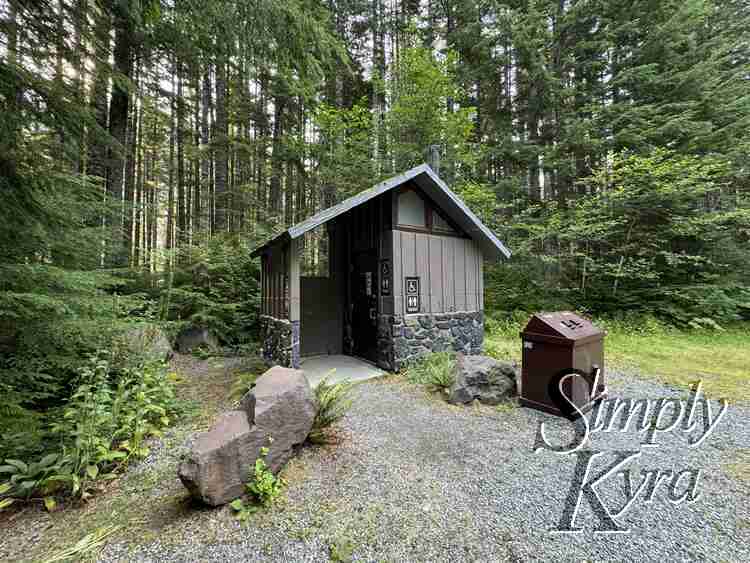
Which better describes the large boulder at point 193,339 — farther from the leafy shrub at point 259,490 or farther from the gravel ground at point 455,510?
the leafy shrub at point 259,490

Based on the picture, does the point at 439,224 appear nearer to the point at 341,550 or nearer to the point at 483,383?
the point at 483,383

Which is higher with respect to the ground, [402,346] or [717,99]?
[717,99]

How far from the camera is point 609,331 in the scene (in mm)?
8914

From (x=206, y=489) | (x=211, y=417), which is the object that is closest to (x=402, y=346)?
(x=211, y=417)

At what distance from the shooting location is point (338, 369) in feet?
20.2

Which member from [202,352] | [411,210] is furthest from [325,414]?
[202,352]

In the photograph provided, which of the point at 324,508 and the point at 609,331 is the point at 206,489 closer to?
the point at 324,508

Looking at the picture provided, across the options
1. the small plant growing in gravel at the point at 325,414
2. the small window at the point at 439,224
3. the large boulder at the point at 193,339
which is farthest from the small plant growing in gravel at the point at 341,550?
the large boulder at the point at 193,339

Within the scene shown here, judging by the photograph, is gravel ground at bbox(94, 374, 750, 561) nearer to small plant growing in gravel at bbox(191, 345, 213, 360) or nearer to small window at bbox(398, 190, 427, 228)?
small window at bbox(398, 190, 427, 228)

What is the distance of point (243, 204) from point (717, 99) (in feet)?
52.1

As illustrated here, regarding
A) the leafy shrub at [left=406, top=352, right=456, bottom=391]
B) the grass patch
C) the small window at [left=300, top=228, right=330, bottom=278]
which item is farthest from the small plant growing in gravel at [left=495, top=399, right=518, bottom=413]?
the small window at [left=300, top=228, right=330, bottom=278]

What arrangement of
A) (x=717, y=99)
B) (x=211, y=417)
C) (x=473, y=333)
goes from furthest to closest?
(x=717, y=99), (x=473, y=333), (x=211, y=417)

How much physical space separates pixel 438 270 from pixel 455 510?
14.9 ft

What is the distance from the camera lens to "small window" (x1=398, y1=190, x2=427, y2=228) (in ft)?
19.8
